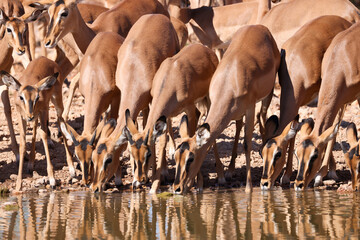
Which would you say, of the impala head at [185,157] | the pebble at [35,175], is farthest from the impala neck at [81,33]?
the impala head at [185,157]

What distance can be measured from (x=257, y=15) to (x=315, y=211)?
8569 mm

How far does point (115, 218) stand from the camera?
9.22m

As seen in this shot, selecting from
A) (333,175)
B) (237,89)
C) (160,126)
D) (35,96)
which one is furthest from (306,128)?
(35,96)

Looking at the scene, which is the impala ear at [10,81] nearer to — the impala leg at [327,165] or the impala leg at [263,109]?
the impala leg at [263,109]

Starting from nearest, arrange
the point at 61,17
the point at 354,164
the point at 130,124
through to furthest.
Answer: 1. the point at 354,164
2. the point at 130,124
3. the point at 61,17

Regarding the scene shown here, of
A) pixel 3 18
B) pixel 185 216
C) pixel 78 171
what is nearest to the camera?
pixel 185 216

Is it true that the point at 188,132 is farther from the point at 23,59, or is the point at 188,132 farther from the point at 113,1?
the point at 113,1

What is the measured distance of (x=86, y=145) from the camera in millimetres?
11414

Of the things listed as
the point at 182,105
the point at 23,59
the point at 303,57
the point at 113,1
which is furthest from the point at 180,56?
the point at 113,1

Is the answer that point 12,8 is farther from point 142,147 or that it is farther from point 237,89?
point 237,89

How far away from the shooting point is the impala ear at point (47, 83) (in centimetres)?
1253

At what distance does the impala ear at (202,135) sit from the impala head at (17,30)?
4.86 meters

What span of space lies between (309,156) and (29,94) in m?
4.26

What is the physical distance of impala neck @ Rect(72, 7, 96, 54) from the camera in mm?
14340
